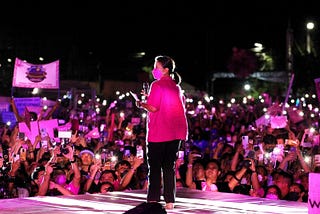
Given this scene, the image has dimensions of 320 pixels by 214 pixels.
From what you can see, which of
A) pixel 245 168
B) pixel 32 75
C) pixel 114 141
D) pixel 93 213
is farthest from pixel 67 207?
pixel 32 75

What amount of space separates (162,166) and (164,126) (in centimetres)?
47

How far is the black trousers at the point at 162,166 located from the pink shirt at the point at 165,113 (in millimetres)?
95

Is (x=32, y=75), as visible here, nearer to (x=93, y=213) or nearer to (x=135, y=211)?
(x=93, y=213)

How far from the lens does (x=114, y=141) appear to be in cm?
1455

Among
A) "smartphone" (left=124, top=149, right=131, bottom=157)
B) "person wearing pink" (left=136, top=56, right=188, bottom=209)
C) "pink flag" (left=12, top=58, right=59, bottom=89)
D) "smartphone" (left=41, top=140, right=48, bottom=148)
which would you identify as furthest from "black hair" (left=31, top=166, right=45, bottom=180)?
"pink flag" (left=12, top=58, right=59, bottom=89)

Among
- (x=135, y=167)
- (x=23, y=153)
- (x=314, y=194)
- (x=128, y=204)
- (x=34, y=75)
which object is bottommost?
(x=128, y=204)

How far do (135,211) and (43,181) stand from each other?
4328 millimetres

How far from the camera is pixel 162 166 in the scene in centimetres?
639

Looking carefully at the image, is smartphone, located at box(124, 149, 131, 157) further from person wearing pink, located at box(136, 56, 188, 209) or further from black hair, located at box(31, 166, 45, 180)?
person wearing pink, located at box(136, 56, 188, 209)

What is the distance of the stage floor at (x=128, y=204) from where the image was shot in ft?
20.5

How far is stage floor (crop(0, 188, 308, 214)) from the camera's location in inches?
246

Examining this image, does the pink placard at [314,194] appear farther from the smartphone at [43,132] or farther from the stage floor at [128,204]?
the smartphone at [43,132]

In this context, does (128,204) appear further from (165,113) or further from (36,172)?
(36,172)

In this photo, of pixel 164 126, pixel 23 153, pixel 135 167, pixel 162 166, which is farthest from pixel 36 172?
pixel 164 126
